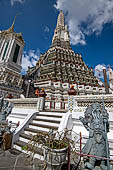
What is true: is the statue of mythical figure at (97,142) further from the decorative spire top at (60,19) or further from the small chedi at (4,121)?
the decorative spire top at (60,19)

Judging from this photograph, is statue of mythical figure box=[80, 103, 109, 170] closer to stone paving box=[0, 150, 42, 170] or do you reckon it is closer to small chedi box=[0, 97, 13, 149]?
stone paving box=[0, 150, 42, 170]

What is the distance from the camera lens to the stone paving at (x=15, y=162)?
281 centimetres

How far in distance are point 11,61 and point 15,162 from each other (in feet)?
78.4

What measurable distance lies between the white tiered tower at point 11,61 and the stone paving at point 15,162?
51.4ft


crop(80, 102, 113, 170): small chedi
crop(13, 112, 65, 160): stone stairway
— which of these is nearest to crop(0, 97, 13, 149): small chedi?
crop(13, 112, 65, 160): stone stairway

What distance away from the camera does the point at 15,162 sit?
10.1ft

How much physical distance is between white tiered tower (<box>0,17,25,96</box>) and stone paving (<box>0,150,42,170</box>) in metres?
15.7

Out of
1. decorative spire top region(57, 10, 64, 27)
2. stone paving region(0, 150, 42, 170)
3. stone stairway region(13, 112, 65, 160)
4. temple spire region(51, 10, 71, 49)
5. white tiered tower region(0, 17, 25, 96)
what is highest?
decorative spire top region(57, 10, 64, 27)

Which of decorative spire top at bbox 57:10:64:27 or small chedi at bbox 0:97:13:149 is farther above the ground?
decorative spire top at bbox 57:10:64:27

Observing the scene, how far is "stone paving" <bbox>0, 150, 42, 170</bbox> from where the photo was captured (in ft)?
9.23

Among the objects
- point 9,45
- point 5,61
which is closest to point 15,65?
point 5,61

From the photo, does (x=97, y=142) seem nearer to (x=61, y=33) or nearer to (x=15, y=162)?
(x=15, y=162)

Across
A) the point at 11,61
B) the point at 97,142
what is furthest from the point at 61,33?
the point at 97,142

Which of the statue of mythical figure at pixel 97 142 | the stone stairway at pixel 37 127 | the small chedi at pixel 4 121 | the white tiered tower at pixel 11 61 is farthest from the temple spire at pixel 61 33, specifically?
the statue of mythical figure at pixel 97 142
